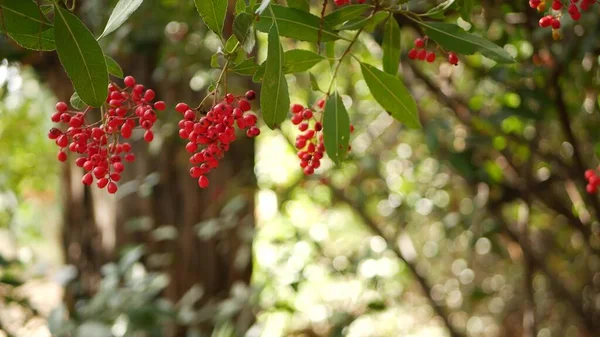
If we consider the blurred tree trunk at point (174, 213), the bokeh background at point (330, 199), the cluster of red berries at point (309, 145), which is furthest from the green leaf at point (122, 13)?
the blurred tree trunk at point (174, 213)

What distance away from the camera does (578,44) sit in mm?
1281

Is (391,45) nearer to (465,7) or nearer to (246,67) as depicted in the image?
(465,7)

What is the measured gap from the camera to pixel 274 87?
2.06 feet

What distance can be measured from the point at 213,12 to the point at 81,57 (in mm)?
129

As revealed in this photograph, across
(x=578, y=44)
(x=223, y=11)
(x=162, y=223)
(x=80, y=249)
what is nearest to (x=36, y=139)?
(x=80, y=249)

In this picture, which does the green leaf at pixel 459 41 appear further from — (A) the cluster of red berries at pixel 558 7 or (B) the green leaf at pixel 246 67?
(B) the green leaf at pixel 246 67

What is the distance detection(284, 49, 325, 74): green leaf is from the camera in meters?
0.69

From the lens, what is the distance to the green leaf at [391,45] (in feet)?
2.58

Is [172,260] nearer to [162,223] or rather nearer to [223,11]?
[162,223]

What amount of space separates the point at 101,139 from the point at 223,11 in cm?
21

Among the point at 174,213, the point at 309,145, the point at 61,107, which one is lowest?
the point at 174,213

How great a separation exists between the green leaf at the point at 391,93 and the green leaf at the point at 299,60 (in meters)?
0.06

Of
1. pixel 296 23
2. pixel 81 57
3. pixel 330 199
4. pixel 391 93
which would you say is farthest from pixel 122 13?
pixel 330 199

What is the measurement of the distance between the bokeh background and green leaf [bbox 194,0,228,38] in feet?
2.03
